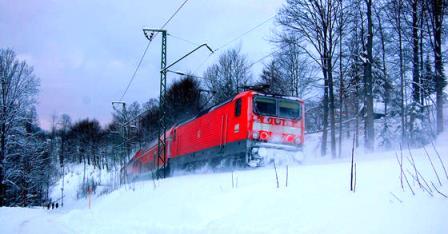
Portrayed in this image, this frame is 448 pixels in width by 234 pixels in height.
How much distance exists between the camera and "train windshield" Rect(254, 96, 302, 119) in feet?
49.5

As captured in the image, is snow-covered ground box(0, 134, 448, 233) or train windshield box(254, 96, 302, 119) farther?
train windshield box(254, 96, 302, 119)

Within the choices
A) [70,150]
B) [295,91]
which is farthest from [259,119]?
[70,150]

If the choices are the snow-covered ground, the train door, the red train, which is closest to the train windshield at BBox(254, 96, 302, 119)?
the red train

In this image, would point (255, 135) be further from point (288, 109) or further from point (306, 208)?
point (306, 208)

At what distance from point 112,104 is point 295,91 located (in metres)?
16.5

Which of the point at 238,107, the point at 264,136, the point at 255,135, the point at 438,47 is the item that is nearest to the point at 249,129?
the point at 255,135

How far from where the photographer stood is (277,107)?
1562 cm

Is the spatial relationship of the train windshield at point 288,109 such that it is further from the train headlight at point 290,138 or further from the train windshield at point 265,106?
the train headlight at point 290,138

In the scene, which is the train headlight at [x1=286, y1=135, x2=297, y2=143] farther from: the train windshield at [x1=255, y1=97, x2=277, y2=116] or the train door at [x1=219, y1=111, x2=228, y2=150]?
the train door at [x1=219, y1=111, x2=228, y2=150]

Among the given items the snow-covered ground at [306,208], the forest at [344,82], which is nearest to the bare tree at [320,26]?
the forest at [344,82]

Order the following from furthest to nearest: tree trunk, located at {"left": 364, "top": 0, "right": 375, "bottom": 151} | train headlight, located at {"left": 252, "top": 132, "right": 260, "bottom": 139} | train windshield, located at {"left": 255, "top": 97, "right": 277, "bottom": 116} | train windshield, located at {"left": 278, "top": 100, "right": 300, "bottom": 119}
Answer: tree trunk, located at {"left": 364, "top": 0, "right": 375, "bottom": 151}, train windshield, located at {"left": 278, "top": 100, "right": 300, "bottom": 119}, train windshield, located at {"left": 255, "top": 97, "right": 277, "bottom": 116}, train headlight, located at {"left": 252, "top": 132, "right": 260, "bottom": 139}

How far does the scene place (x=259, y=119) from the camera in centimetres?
1491

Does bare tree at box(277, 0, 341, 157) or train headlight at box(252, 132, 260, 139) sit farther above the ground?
bare tree at box(277, 0, 341, 157)

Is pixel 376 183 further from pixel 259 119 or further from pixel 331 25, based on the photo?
pixel 331 25
